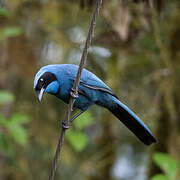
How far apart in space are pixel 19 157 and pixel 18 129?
219 cm

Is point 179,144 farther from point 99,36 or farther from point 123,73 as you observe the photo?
point 99,36

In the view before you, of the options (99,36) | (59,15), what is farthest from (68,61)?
(99,36)

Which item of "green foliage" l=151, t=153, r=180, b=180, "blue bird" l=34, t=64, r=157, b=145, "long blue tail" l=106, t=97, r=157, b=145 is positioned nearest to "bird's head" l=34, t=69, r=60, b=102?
"blue bird" l=34, t=64, r=157, b=145

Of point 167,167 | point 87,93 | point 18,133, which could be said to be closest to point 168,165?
point 167,167

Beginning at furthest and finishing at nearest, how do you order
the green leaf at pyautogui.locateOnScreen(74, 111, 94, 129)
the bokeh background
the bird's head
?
the bokeh background < the green leaf at pyautogui.locateOnScreen(74, 111, 94, 129) < the bird's head

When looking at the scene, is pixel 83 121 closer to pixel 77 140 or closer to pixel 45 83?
pixel 77 140

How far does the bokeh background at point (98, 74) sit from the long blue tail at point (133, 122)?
84 centimetres

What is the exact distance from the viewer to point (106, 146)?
5.54m

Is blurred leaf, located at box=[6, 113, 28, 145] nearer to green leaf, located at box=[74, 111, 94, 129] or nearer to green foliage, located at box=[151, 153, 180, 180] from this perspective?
green leaf, located at box=[74, 111, 94, 129]

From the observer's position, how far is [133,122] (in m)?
3.24

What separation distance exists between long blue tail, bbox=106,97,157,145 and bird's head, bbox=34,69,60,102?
557 millimetres

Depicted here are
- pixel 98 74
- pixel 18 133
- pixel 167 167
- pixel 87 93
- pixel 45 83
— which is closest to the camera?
pixel 45 83

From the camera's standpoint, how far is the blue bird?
3104 mm

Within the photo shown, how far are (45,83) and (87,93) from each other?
0.44 m
